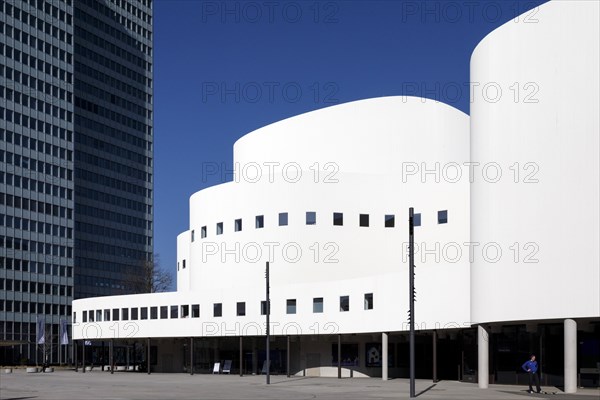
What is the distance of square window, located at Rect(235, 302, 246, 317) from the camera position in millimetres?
67875

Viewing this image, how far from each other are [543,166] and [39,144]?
341ft

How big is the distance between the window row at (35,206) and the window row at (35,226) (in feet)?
5.45

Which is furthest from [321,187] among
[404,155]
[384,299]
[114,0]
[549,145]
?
[114,0]

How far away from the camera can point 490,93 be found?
45781mm

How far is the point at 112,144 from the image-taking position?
153 metres

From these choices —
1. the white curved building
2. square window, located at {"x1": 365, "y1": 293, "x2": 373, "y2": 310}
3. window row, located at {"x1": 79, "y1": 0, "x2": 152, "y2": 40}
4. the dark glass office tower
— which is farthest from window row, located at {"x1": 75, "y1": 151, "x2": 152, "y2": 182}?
square window, located at {"x1": 365, "y1": 293, "x2": 373, "y2": 310}

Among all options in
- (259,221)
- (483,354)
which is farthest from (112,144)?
(483,354)

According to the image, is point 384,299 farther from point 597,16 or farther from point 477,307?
point 597,16

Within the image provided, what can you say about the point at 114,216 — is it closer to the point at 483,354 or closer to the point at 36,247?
the point at 36,247

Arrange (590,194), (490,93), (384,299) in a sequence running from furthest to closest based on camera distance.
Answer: (384,299) < (490,93) < (590,194)

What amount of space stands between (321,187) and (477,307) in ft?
83.0

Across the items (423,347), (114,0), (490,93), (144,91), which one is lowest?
(423,347)

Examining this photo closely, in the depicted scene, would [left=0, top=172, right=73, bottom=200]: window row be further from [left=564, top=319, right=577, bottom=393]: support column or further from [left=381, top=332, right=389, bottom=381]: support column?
[left=564, top=319, right=577, bottom=393]: support column

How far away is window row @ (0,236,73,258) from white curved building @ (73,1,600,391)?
4952 cm
